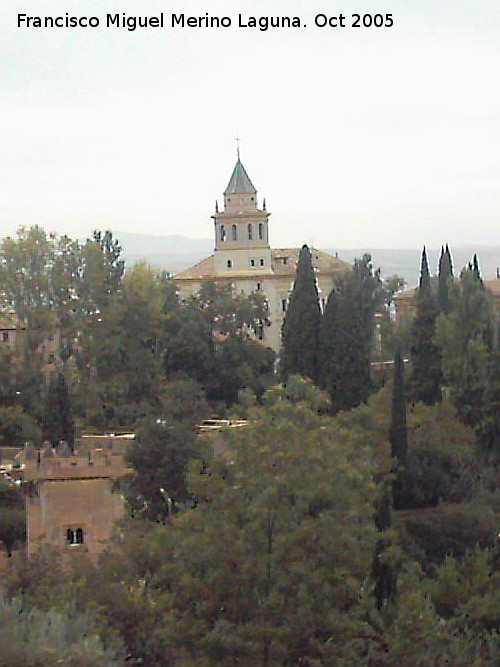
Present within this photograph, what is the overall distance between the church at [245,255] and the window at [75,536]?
2675 cm

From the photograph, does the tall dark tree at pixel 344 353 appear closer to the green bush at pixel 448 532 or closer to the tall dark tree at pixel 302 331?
the tall dark tree at pixel 302 331

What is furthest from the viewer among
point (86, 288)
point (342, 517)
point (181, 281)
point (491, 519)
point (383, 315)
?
point (181, 281)

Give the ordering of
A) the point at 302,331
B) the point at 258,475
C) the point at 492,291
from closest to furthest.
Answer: the point at 258,475, the point at 302,331, the point at 492,291

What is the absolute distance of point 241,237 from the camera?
1906 inches

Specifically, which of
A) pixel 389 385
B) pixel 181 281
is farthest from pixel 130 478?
pixel 181 281

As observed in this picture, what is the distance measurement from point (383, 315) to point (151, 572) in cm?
2584

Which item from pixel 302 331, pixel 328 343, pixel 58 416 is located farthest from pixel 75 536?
pixel 302 331

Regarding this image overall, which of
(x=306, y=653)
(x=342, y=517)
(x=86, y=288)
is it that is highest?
(x=86, y=288)

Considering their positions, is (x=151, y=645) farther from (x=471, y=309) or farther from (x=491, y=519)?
(x=471, y=309)

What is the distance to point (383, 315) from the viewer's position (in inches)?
1651

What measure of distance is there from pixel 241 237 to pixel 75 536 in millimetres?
28253

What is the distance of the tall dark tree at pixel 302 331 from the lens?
115 ft

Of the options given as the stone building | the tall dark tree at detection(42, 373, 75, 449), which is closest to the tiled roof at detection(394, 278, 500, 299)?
the tall dark tree at detection(42, 373, 75, 449)

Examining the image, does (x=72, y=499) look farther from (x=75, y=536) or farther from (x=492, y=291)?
(x=492, y=291)
